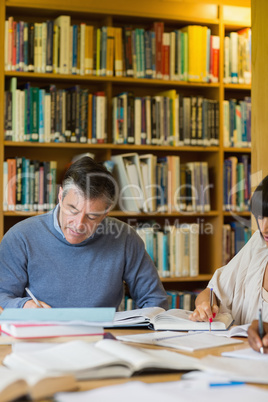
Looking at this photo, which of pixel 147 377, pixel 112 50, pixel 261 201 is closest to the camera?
pixel 147 377

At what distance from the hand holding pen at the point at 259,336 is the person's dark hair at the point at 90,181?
2.76 feet

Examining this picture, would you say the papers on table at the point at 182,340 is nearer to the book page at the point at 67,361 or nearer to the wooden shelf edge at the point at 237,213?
the book page at the point at 67,361

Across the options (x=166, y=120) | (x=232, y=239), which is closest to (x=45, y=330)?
(x=166, y=120)

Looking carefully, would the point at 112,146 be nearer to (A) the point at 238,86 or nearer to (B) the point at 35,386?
(A) the point at 238,86

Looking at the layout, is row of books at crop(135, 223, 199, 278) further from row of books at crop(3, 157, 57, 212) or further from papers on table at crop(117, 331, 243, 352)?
papers on table at crop(117, 331, 243, 352)

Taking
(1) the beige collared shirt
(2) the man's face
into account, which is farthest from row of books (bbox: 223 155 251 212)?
(2) the man's face

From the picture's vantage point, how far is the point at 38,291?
219cm

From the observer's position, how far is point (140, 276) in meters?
2.30

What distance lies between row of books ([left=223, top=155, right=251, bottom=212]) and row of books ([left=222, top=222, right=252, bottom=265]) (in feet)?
0.40

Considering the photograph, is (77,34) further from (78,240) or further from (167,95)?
(78,240)

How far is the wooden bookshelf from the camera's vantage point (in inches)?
133

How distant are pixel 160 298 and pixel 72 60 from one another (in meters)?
1.74

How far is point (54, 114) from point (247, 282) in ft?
5.81

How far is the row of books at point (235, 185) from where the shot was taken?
3719 mm
